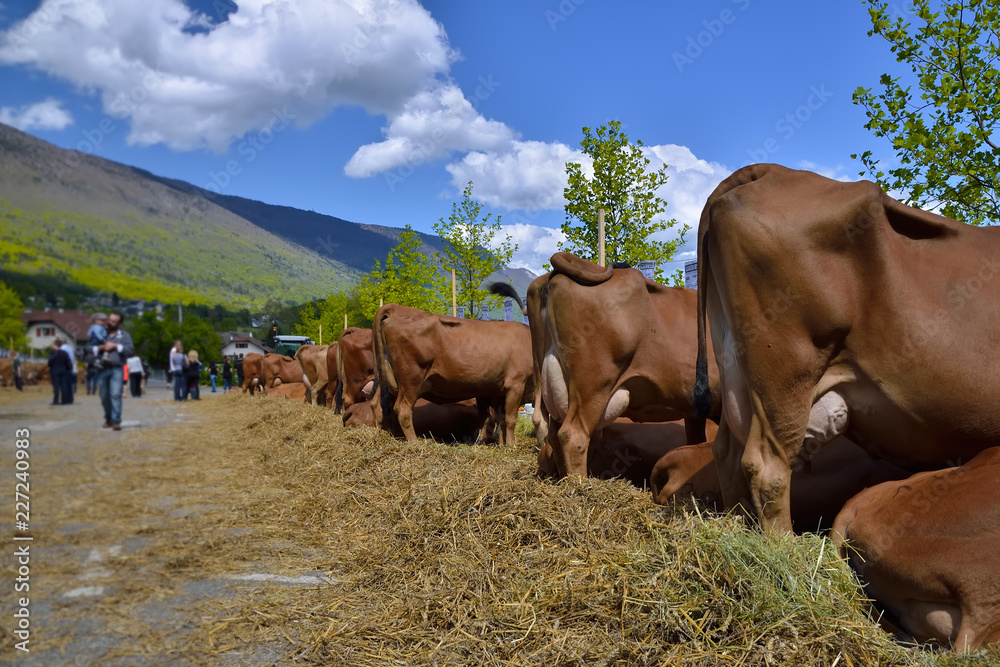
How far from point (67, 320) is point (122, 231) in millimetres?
394

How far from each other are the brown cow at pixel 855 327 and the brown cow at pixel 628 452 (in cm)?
213

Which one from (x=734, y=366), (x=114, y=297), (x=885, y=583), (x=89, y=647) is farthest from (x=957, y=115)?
(x=89, y=647)

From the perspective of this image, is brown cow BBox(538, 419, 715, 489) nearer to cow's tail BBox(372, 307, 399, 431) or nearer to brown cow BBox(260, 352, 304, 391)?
cow's tail BBox(372, 307, 399, 431)

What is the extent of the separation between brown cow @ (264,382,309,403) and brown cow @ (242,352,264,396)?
1493 mm

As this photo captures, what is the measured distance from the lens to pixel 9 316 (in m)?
1.88

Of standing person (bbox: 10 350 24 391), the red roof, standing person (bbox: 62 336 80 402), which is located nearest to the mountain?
the red roof

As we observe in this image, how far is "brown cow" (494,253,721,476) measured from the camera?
5160 millimetres

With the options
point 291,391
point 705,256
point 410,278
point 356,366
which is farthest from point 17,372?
point 410,278

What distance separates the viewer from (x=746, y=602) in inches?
96.3

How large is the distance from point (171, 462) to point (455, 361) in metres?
5.26

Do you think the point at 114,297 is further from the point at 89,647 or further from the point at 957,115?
the point at 957,115

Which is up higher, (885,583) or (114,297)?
(114,297)

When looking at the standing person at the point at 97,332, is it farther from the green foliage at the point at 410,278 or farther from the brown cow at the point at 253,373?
the brown cow at the point at 253,373

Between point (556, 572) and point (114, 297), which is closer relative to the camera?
point (114, 297)
